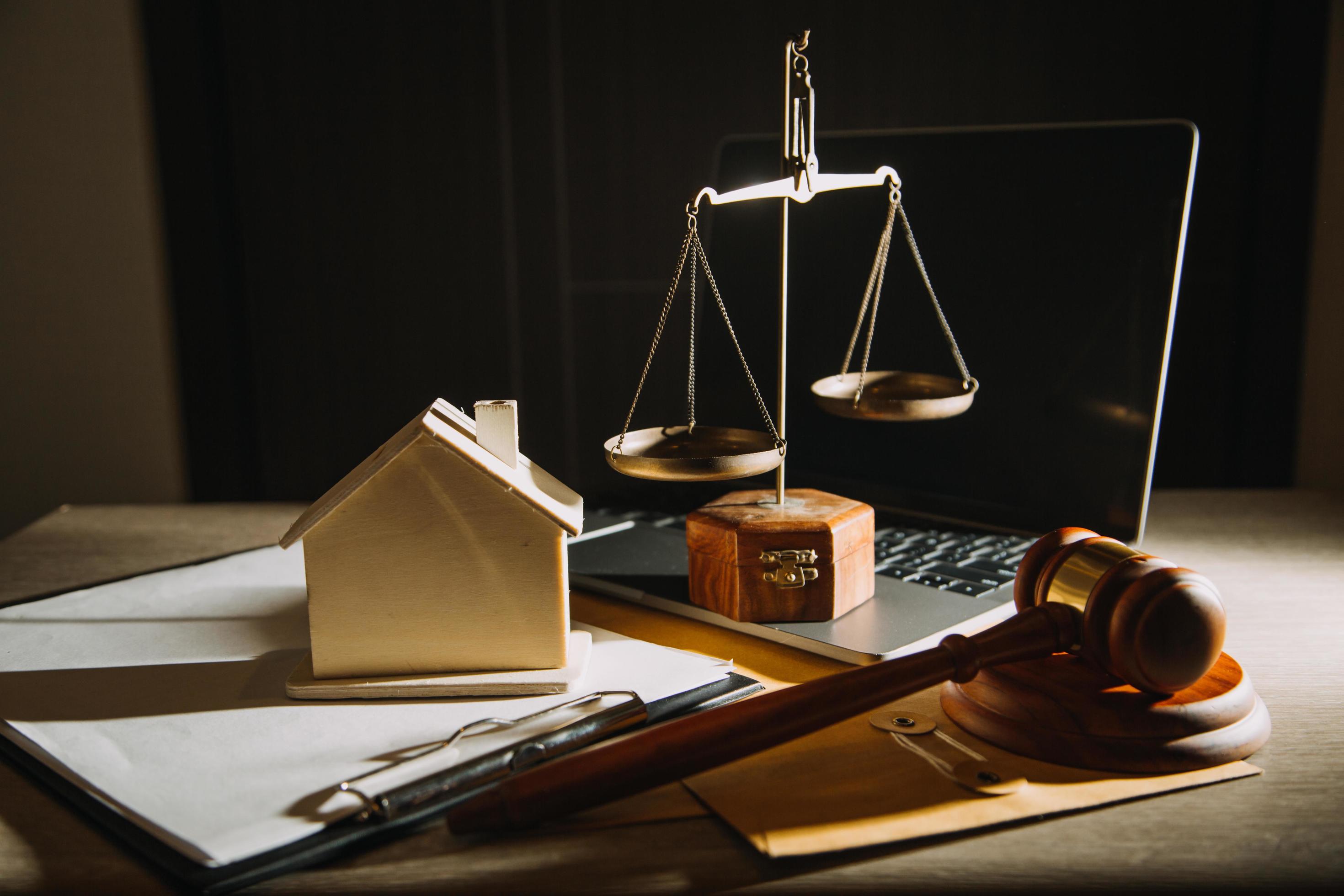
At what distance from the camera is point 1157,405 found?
3.41 feet

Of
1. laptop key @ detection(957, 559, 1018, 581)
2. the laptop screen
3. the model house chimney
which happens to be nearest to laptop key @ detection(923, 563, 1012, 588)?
laptop key @ detection(957, 559, 1018, 581)

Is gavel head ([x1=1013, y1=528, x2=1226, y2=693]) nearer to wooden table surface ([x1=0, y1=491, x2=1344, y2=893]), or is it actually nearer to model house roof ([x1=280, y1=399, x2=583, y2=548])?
wooden table surface ([x1=0, y1=491, x2=1344, y2=893])

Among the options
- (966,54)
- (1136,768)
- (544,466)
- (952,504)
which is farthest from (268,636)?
(966,54)

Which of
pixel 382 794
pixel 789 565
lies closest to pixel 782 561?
pixel 789 565

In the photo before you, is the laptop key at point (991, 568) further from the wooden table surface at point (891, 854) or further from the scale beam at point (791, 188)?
the scale beam at point (791, 188)

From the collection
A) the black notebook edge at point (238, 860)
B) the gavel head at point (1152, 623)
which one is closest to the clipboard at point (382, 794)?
the black notebook edge at point (238, 860)

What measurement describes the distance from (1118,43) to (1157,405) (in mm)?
1250

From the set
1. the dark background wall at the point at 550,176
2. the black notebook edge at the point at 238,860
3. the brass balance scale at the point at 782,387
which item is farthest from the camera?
the dark background wall at the point at 550,176

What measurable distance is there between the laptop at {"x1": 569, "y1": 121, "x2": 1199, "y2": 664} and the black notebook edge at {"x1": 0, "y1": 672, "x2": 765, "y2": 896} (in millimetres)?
367

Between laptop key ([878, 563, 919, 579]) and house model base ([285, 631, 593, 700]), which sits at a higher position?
house model base ([285, 631, 593, 700])

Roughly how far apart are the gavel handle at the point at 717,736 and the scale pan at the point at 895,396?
268 mm

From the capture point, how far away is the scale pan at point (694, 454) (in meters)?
0.74

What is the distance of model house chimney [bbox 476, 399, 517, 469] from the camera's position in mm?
734

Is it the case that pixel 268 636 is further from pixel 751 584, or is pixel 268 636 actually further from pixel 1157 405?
pixel 1157 405
